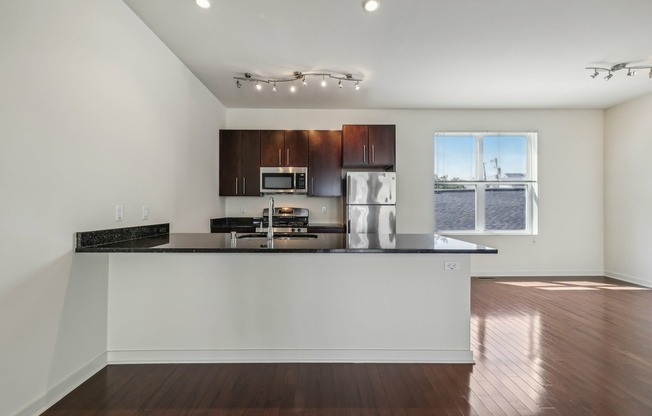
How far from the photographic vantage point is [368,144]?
14.9ft

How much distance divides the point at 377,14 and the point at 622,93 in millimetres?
4126

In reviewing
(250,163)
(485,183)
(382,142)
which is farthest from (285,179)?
(485,183)

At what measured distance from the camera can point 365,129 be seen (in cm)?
453

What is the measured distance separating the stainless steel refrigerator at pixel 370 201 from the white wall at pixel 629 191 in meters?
3.58

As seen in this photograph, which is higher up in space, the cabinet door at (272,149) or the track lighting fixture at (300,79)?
the track lighting fixture at (300,79)

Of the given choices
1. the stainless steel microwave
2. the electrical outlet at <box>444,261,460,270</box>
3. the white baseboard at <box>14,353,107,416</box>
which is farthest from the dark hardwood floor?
the stainless steel microwave

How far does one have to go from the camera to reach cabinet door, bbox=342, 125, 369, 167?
14.8 ft

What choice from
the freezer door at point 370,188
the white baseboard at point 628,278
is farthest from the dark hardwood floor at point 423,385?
the white baseboard at point 628,278

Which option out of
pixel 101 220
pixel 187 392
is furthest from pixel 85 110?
pixel 187 392

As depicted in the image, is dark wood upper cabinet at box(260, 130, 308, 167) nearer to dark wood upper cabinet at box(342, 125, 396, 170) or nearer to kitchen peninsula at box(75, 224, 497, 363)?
dark wood upper cabinet at box(342, 125, 396, 170)

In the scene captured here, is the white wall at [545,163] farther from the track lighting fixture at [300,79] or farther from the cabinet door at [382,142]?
the track lighting fixture at [300,79]

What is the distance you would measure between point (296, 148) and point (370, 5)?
2510mm

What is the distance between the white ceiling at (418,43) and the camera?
7.99 feet

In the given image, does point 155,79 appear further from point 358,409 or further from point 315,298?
point 358,409
